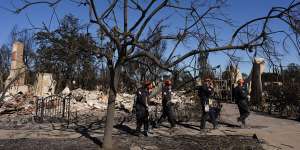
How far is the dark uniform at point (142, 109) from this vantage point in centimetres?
1200

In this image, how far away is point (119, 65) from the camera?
32.2 feet

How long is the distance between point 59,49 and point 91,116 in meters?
8.25

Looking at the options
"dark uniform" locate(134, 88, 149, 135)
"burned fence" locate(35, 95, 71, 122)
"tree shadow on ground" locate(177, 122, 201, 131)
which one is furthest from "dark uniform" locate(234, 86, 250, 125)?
"burned fence" locate(35, 95, 71, 122)

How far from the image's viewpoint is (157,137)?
38.5 feet

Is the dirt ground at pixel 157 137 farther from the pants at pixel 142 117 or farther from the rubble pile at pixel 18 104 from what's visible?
the rubble pile at pixel 18 104

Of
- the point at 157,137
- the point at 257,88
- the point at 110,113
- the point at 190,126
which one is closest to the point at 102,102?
the point at 257,88

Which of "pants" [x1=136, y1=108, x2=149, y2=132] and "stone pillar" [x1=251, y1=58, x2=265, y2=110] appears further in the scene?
"stone pillar" [x1=251, y1=58, x2=265, y2=110]

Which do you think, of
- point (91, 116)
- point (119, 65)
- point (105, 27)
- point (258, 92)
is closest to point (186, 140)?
point (119, 65)

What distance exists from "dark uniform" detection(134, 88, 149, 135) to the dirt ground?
1.21 ft

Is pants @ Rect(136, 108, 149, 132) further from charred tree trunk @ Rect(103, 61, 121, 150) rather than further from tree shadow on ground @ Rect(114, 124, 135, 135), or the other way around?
charred tree trunk @ Rect(103, 61, 121, 150)

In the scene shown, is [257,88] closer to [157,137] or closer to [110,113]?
[157,137]

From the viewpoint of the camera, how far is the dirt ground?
10.3 meters

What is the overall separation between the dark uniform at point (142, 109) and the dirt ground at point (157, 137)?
0.37 meters

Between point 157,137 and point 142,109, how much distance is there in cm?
98
